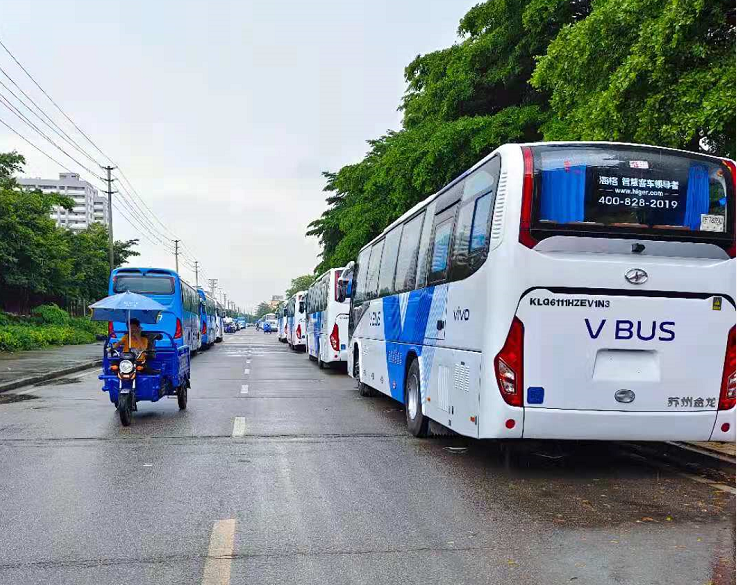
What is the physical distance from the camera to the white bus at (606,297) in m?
7.13

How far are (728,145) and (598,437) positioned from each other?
6.17 metres

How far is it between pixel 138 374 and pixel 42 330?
25982mm

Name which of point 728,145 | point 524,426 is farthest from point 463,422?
point 728,145

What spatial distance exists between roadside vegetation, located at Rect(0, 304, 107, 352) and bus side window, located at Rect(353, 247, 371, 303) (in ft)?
60.7

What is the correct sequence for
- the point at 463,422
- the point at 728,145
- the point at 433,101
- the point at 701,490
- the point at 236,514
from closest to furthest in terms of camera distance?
the point at 236,514
the point at 701,490
the point at 463,422
the point at 728,145
the point at 433,101

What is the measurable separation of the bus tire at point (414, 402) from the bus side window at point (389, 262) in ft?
6.66

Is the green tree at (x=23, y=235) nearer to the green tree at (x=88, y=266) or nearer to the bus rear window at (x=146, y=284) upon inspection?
the green tree at (x=88, y=266)

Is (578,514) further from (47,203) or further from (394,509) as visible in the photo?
(47,203)

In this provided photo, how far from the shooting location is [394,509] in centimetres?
631

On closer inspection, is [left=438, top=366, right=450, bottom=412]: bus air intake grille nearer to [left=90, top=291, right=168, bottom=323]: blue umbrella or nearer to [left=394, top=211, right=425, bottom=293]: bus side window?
[left=394, top=211, right=425, bottom=293]: bus side window

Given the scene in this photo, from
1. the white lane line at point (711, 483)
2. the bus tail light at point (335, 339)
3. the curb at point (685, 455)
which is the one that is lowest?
the white lane line at point (711, 483)

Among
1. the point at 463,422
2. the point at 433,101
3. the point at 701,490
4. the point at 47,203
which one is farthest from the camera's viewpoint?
the point at 47,203

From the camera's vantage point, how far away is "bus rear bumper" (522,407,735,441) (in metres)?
7.15

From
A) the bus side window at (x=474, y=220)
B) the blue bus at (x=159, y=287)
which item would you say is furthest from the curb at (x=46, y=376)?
the bus side window at (x=474, y=220)
